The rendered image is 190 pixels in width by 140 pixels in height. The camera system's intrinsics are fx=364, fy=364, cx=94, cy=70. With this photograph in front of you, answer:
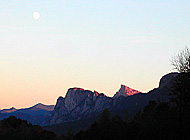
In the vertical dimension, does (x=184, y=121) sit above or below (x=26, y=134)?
below

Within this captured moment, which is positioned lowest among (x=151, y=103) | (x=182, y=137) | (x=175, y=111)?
(x=182, y=137)

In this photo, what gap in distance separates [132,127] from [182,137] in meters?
25.7

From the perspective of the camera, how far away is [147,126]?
244 ft

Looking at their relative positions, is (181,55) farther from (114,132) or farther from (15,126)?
(15,126)

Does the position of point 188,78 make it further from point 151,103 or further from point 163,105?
point 151,103

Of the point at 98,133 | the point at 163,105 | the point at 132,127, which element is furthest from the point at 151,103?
the point at 132,127

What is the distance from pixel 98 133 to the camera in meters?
94.9

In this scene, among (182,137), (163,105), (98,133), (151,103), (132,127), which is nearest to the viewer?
(182,137)

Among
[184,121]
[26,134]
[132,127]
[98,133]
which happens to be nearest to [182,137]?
[184,121]

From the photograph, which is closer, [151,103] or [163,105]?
[163,105]

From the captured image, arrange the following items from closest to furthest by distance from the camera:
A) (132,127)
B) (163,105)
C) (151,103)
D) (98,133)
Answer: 1. (132,127)
2. (98,133)
3. (163,105)
4. (151,103)

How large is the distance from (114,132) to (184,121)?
1210 inches

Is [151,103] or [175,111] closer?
[175,111]

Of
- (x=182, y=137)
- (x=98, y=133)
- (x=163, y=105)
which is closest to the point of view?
(x=182, y=137)
